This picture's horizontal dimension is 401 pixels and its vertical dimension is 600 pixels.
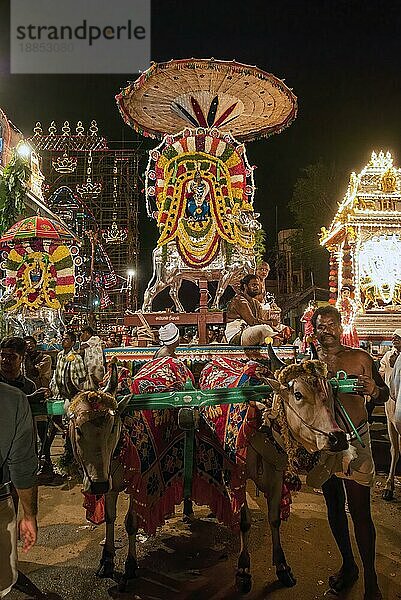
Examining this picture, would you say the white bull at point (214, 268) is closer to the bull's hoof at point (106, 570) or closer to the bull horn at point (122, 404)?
the bull's hoof at point (106, 570)

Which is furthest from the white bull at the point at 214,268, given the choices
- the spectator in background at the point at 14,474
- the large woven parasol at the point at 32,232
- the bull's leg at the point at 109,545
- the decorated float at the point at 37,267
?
the spectator in background at the point at 14,474

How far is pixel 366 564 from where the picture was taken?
3307 millimetres

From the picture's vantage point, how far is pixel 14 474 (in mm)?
2477

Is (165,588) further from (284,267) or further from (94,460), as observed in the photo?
(284,267)

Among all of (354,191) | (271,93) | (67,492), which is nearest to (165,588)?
(67,492)

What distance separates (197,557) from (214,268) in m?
5.03

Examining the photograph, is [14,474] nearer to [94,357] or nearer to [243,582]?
[243,582]

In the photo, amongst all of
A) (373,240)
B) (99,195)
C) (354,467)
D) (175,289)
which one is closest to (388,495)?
(354,467)

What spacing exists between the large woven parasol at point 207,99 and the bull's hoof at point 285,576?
281 inches

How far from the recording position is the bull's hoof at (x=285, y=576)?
3.68 m

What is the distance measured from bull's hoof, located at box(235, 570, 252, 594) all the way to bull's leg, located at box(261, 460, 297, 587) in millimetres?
265

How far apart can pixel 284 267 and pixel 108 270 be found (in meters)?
12.9

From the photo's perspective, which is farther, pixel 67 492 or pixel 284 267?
pixel 284 267

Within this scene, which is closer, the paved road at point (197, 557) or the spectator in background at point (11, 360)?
the paved road at point (197, 557)
